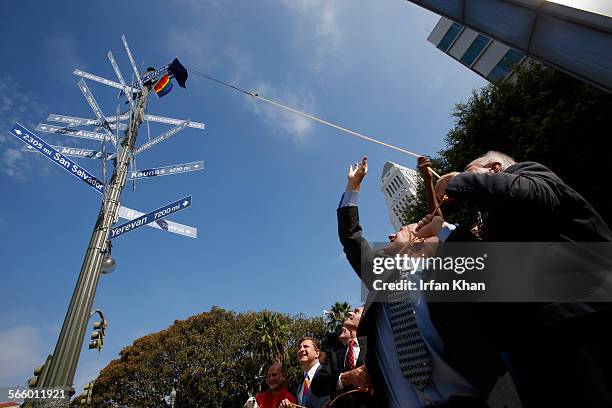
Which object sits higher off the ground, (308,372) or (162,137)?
(162,137)

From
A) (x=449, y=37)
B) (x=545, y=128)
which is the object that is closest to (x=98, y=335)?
(x=545, y=128)

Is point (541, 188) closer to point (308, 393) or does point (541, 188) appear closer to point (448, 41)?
point (308, 393)

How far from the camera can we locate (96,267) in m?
5.35

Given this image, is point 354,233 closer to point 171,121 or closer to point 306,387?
point 306,387

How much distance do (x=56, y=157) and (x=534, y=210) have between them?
6843 millimetres

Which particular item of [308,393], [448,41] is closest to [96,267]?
[308,393]

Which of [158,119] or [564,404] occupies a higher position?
[158,119]

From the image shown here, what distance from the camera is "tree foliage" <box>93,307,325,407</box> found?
26922 mm

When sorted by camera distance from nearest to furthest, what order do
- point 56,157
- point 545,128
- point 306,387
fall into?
point 306,387, point 56,157, point 545,128

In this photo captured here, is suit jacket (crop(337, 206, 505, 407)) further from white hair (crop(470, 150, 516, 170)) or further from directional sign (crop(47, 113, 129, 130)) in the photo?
directional sign (crop(47, 113, 129, 130))

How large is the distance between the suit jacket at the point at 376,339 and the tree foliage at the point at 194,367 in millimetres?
28370

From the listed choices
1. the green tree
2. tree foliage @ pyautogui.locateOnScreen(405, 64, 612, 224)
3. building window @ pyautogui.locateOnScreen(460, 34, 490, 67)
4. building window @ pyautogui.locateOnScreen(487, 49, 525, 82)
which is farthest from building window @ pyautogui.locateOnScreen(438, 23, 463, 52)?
the green tree

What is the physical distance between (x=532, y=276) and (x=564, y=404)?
0.55 meters

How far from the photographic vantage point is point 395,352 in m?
2.20
